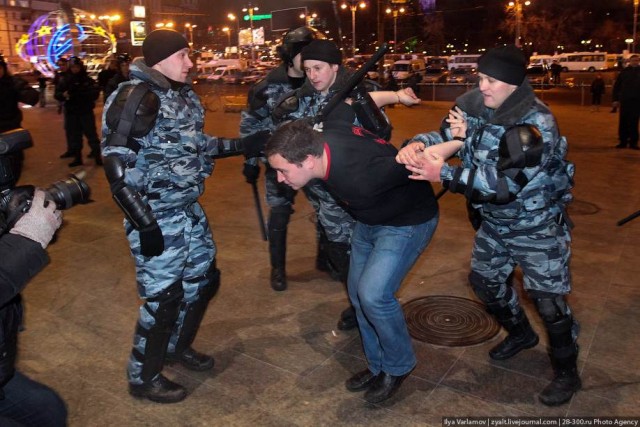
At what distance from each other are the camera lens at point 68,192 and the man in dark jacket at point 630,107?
11.0m

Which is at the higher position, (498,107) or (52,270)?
(498,107)

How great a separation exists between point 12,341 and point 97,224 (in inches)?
203

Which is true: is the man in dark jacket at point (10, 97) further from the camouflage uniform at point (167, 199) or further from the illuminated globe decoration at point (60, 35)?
the illuminated globe decoration at point (60, 35)

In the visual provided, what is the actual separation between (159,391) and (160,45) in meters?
2.07

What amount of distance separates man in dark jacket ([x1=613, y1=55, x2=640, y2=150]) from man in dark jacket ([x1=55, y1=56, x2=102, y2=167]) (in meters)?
10.0

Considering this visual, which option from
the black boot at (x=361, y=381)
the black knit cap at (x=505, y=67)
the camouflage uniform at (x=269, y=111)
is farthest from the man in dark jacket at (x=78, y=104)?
the black knit cap at (x=505, y=67)

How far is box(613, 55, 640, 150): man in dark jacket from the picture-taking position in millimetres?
10961

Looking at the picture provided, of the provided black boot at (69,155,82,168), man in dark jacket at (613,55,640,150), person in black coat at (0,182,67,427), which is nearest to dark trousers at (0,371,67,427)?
person in black coat at (0,182,67,427)

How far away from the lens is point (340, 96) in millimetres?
3768

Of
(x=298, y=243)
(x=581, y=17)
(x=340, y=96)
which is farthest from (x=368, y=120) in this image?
(x=581, y=17)

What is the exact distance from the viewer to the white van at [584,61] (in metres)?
48.9

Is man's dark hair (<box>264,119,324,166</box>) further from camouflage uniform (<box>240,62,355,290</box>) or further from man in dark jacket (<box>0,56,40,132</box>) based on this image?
man in dark jacket (<box>0,56,40,132</box>)

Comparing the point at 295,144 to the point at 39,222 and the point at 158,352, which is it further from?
the point at 158,352

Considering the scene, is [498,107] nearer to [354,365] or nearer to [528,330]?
[528,330]
